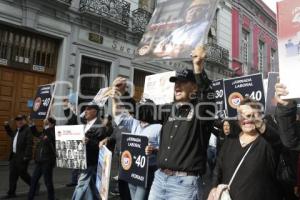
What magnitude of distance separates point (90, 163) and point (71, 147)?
37cm

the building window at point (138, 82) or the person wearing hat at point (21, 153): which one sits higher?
the building window at point (138, 82)

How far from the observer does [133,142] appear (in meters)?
5.20

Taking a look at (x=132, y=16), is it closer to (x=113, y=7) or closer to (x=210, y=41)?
(x=113, y=7)

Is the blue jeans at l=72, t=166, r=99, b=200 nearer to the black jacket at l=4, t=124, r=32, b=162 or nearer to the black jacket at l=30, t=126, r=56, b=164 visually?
the black jacket at l=30, t=126, r=56, b=164

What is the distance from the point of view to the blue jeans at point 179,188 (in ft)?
10.7

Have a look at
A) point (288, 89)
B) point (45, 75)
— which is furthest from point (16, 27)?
point (288, 89)

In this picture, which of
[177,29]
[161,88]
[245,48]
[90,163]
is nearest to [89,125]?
[90,163]

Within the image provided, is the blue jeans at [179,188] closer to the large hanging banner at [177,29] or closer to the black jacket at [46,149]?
the large hanging banner at [177,29]

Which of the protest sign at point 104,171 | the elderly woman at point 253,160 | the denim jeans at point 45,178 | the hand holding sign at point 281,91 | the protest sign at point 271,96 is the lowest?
the denim jeans at point 45,178

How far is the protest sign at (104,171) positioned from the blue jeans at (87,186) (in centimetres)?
28

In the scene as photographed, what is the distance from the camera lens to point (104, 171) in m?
4.89

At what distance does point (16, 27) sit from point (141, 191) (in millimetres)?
8152

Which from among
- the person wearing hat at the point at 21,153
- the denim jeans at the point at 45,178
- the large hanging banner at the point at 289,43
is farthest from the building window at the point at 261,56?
the large hanging banner at the point at 289,43

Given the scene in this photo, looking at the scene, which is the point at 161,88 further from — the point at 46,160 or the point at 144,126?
the point at 46,160
